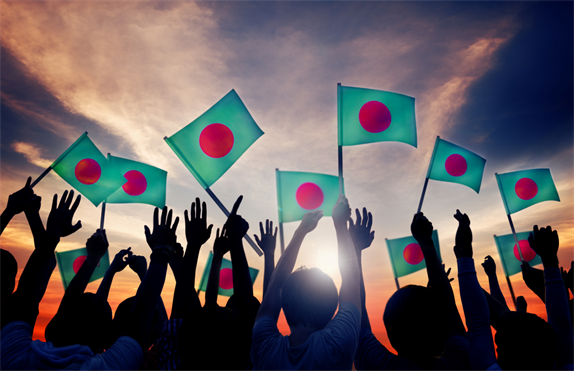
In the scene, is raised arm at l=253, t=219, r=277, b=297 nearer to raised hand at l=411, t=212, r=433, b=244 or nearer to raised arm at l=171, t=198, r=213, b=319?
raised arm at l=171, t=198, r=213, b=319

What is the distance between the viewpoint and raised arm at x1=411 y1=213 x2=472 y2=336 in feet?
7.80

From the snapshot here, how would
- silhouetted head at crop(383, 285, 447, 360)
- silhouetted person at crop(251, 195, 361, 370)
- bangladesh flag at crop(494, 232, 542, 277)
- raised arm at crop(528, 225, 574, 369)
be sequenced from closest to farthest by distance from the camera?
silhouetted person at crop(251, 195, 361, 370)
silhouetted head at crop(383, 285, 447, 360)
raised arm at crop(528, 225, 574, 369)
bangladesh flag at crop(494, 232, 542, 277)

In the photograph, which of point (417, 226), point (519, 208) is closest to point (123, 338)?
point (417, 226)

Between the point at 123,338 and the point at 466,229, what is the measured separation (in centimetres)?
292

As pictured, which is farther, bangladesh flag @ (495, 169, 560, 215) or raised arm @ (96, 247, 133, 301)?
bangladesh flag @ (495, 169, 560, 215)

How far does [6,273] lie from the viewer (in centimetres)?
299

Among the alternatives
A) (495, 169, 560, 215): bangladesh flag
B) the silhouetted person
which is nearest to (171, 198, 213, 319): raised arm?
the silhouetted person

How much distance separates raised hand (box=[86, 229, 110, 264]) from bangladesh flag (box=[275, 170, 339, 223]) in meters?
3.64

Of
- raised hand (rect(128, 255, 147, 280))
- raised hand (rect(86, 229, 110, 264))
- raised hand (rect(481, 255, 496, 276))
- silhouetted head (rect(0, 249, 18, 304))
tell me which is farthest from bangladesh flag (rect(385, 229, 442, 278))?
silhouetted head (rect(0, 249, 18, 304))

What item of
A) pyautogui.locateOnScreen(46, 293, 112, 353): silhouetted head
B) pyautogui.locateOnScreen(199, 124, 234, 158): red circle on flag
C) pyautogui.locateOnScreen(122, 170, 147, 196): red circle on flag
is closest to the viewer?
pyautogui.locateOnScreen(46, 293, 112, 353): silhouetted head

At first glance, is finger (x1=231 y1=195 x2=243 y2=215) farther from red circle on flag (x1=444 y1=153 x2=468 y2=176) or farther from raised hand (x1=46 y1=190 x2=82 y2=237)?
red circle on flag (x1=444 y1=153 x2=468 y2=176)

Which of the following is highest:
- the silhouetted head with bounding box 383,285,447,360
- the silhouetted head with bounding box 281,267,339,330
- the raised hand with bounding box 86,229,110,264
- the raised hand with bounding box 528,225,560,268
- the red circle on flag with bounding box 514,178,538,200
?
the red circle on flag with bounding box 514,178,538,200

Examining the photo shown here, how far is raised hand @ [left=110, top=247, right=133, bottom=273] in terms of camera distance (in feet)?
15.6

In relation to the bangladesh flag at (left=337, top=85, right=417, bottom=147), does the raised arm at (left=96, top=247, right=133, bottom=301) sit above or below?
below
